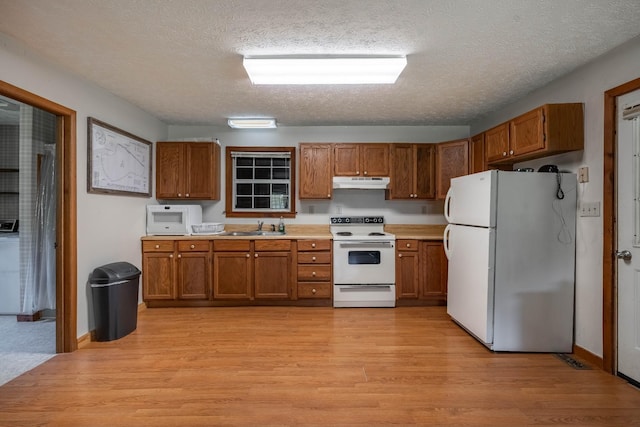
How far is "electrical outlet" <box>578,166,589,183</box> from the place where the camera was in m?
2.49

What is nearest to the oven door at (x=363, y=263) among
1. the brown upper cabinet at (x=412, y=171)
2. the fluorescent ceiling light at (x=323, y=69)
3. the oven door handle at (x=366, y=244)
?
the oven door handle at (x=366, y=244)

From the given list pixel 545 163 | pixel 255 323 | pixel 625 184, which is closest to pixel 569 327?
pixel 625 184

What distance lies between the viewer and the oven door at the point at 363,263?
12.6 ft

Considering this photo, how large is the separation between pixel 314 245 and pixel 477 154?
224 centimetres

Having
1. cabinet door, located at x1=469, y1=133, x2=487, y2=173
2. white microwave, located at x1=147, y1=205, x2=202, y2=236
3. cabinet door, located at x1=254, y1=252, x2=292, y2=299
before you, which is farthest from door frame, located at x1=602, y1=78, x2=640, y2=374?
white microwave, located at x1=147, y1=205, x2=202, y2=236

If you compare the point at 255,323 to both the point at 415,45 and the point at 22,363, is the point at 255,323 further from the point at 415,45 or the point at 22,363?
the point at 415,45

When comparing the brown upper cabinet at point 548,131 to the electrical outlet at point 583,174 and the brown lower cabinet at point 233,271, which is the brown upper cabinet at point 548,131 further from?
the brown lower cabinet at point 233,271

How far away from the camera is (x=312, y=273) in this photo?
3.85m

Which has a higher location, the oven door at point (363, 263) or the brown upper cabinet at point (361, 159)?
the brown upper cabinet at point (361, 159)

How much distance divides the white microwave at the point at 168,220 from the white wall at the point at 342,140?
0.53m

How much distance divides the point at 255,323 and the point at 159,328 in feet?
3.18

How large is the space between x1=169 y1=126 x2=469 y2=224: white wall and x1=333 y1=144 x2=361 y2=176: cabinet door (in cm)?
26

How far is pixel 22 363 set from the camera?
2.44 m

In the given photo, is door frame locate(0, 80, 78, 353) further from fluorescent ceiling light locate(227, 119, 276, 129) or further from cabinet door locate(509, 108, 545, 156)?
cabinet door locate(509, 108, 545, 156)
